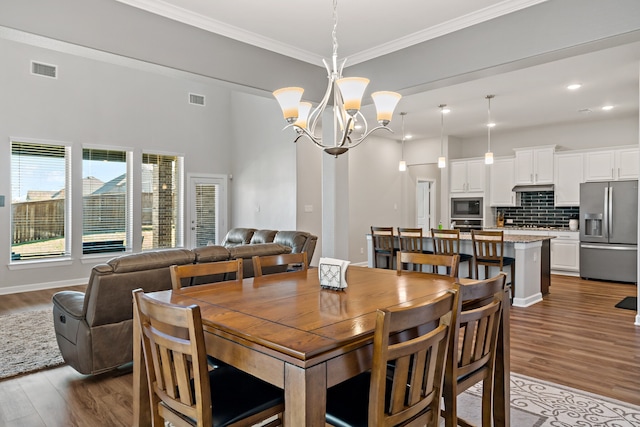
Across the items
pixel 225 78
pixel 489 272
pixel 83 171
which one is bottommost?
pixel 489 272

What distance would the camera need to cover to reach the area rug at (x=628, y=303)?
5.04m

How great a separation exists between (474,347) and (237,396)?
3.44 ft

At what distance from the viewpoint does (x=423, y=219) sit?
1049 cm

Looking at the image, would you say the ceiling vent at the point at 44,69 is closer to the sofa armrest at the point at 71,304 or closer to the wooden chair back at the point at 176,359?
the sofa armrest at the point at 71,304

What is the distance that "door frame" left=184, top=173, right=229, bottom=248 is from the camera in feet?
27.2

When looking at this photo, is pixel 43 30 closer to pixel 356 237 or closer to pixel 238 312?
pixel 238 312

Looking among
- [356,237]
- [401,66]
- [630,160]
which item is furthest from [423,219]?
[401,66]

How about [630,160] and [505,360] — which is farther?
[630,160]

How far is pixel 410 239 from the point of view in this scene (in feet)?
18.7

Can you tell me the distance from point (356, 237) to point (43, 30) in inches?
254

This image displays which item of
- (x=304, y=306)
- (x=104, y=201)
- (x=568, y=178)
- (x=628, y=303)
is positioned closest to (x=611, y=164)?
(x=568, y=178)

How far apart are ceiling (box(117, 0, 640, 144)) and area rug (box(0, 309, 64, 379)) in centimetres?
295

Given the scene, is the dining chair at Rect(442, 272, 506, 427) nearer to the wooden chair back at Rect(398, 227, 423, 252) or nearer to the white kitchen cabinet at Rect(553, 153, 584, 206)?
the wooden chair back at Rect(398, 227, 423, 252)

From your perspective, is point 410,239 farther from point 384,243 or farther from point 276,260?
point 276,260
